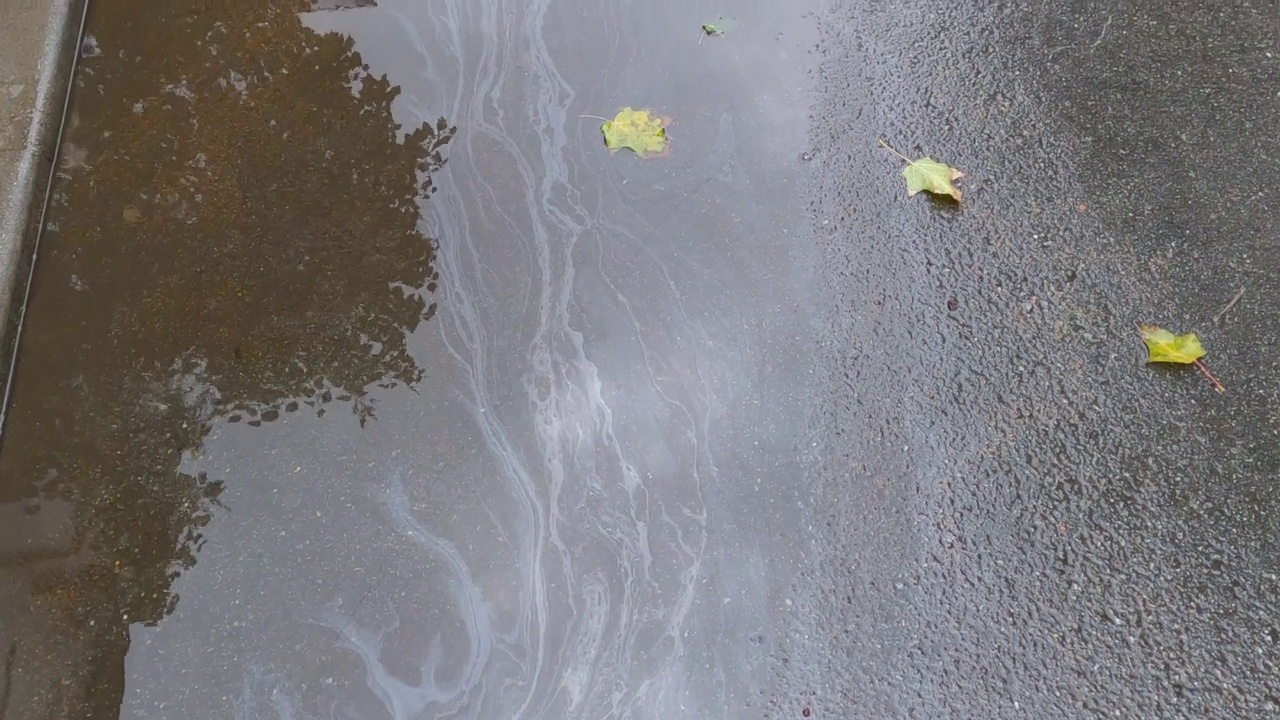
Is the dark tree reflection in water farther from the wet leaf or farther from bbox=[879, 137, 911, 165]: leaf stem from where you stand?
bbox=[879, 137, 911, 165]: leaf stem

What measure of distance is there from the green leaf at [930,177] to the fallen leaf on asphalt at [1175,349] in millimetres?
589

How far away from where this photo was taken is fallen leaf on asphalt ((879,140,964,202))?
6.86 ft

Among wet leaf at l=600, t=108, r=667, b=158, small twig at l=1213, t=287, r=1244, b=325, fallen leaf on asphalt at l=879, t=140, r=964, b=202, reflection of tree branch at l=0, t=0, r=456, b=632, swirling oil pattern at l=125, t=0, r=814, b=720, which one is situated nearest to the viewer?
swirling oil pattern at l=125, t=0, r=814, b=720

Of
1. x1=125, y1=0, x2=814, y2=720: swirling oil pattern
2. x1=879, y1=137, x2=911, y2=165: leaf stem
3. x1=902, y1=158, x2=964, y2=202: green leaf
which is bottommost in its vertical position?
x1=125, y1=0, x2=814, y2=720: swirling oil pattern

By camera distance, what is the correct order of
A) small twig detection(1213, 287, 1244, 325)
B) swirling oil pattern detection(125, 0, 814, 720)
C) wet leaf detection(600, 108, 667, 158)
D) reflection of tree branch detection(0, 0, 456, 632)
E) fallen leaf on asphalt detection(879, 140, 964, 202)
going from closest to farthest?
swirling oil pattern detection(125, 0, 814, 720) < reflection of tree branch detection(0, 0, 456, 632) < small twig detection(1213, 287, 1244, 325) < fallen leaf on asphalt detection(879, 140, 964, 202) < wet leaf detection(600, 108, 667, 158)

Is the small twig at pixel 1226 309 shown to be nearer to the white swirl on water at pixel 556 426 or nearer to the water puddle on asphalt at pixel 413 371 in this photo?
the water puddle on asphalt at pixel 413 371

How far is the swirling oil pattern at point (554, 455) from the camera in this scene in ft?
5.39

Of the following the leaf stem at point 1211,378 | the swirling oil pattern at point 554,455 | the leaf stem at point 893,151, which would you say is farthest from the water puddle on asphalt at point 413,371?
the leaf stem at point 1211,378

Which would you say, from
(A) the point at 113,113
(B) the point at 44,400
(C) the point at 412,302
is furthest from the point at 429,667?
(A) the point at 113,113

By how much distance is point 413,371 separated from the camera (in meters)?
1.93

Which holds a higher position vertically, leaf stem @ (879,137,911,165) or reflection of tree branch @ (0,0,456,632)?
leaf stem @ (879,137,911,165)

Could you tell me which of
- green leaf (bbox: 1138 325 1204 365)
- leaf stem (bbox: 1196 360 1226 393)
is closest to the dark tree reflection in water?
green leaf (bbox: 1138 325 1204 365)

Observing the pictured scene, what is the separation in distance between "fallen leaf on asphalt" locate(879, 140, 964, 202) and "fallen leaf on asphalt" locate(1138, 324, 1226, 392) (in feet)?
1.93

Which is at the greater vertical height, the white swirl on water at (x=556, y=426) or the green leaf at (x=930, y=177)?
the green leaf at (x=930, y=177)
